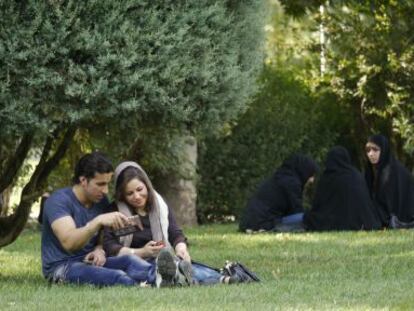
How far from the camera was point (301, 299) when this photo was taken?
24.7 ft

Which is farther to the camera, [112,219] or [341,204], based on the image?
[341,204]

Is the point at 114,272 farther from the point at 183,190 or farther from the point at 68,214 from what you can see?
the point at 183,190

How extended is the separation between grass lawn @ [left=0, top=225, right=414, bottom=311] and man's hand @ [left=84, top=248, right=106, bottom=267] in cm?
33

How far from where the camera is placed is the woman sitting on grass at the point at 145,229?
28.9ft

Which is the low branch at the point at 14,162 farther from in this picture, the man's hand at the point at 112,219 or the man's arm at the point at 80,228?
the man's hand at the point at 112,219

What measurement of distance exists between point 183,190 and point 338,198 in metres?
3.19

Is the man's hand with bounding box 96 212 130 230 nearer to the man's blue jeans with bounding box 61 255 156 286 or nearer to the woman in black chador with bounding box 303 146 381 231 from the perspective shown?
the man's blue jeans with bounding box 61 255 156 286

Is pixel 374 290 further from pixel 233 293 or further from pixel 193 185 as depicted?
pixel 193 185

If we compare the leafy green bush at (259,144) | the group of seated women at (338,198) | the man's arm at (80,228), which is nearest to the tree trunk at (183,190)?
the leafy green bush at (259,144)

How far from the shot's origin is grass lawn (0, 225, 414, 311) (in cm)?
734

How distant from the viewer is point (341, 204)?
1472 centimetres

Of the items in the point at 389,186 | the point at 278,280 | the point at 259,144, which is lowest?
the point at 278,280

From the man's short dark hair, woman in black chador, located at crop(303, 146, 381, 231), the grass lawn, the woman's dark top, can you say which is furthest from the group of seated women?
the man's short dark hair

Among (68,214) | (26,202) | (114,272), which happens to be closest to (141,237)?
(114,272)
